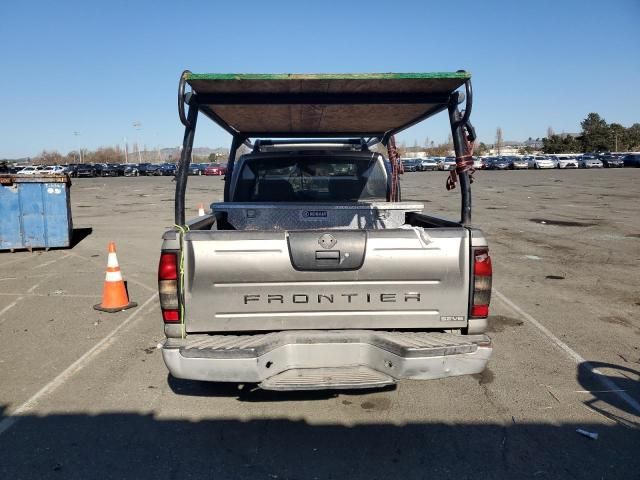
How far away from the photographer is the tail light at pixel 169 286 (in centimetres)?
362

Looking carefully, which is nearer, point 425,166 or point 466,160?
point 466,160

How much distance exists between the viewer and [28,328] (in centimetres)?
624

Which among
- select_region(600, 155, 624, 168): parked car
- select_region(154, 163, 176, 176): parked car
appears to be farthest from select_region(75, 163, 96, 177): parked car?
select_region(600, 155, 624, 168): parked car

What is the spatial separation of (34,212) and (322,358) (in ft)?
30.0

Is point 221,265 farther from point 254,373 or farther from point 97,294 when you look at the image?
point 97,294

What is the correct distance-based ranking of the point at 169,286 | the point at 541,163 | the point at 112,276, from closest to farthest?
the point at 169,286 → the point at 112,276 → the point at 541,163

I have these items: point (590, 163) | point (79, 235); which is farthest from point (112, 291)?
point (590, 163)

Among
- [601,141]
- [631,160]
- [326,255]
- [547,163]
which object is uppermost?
[601,141]

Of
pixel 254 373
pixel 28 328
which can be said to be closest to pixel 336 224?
pixel 254 373

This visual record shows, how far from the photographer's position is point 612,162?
62.8 metres

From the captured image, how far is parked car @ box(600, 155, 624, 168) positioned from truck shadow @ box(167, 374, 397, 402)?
67071 mm

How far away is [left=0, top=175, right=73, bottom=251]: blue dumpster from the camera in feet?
35.1

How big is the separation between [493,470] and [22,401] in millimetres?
3472

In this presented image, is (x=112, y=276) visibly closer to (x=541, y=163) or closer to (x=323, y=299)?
(x=323, y=299)
